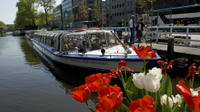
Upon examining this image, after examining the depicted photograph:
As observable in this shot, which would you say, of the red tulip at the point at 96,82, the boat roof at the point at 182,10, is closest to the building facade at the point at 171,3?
the boat roof at the point at 182,10

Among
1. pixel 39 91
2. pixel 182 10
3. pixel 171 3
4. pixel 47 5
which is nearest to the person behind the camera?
pixel 39 91

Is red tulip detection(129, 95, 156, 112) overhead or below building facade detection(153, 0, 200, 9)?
below

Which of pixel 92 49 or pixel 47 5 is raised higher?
pixel 47 5

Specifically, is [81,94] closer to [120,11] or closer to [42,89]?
[42,89]

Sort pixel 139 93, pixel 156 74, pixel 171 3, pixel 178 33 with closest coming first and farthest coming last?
pixel 156 74 → pixel 139 93 → pixel 178 33 → pixel 171 3

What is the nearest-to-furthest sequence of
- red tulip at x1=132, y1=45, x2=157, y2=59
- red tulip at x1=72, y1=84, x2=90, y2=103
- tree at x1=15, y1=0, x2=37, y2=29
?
1. red tulip at x1=72, y1=84, x2=90, y2=103
2. red tulip at x1=132, y1=45, x2=157, y2=59
3. tree at x1=15, y1=0, x2=37, y2=29

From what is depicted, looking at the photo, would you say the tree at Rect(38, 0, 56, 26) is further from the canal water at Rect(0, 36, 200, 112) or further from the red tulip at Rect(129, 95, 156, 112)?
the red tulip at Rect(129, 95, 156, 112)

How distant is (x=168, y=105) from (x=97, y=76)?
2.11ft

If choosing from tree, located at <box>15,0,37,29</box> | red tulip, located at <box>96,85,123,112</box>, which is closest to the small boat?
red tulip, located at <box>96,85,123,112</box>

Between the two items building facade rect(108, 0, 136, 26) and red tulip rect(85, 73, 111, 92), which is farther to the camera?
building facade rect(108, 0, 136, 26)

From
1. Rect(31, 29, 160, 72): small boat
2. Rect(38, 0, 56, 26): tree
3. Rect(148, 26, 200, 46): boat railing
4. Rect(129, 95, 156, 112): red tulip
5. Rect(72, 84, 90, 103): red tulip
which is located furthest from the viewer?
Rect(38, 0, 56, 26): tree

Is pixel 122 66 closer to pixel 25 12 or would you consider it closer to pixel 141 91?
pixel 141 91

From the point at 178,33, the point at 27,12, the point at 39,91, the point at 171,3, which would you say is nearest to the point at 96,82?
the point at 39,91

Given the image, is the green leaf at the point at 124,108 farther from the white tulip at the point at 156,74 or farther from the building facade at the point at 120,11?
the building facade at the point at 120,11
